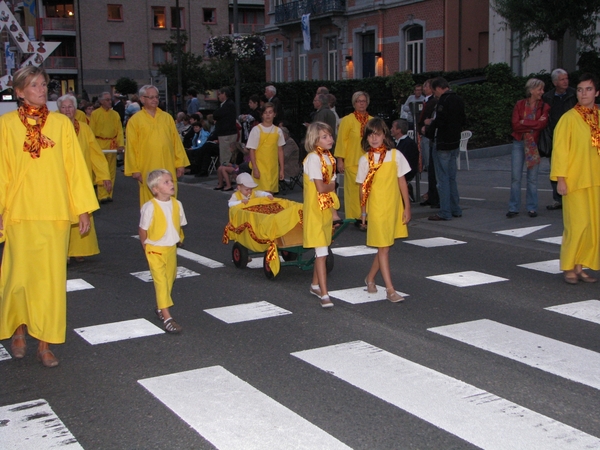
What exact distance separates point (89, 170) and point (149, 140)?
93cm

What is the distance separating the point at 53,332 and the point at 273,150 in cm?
619

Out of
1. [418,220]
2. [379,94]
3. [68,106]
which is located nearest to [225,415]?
[68,106]

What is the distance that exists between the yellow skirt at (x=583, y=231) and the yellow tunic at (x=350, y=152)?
3.77 meters

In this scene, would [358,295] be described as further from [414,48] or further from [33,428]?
[414,48]

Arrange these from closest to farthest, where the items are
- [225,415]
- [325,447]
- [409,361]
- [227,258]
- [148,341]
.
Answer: [325,447] → [225,415] → [409,361] → [148,341] → [227,258]

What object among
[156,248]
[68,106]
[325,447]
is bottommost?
[325,447]

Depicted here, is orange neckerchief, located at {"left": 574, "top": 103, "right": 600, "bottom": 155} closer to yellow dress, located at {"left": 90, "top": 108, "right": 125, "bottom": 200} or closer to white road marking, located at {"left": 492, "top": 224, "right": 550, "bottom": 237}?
white road marking, located at {"left": 492, "top": 224, "right": 550, "bottom": 237}

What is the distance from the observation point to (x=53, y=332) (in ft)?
19.5

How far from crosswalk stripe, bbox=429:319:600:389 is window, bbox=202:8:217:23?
66.8 metres

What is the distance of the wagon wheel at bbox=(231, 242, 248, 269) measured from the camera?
9.25m

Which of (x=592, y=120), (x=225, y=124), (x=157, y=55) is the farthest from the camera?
(x=157, y=55)

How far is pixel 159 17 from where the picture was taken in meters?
68.8

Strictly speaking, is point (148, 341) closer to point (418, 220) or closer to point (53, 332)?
point (53, 332)

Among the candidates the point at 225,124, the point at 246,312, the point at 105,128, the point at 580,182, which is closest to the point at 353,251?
the point at 580,182
